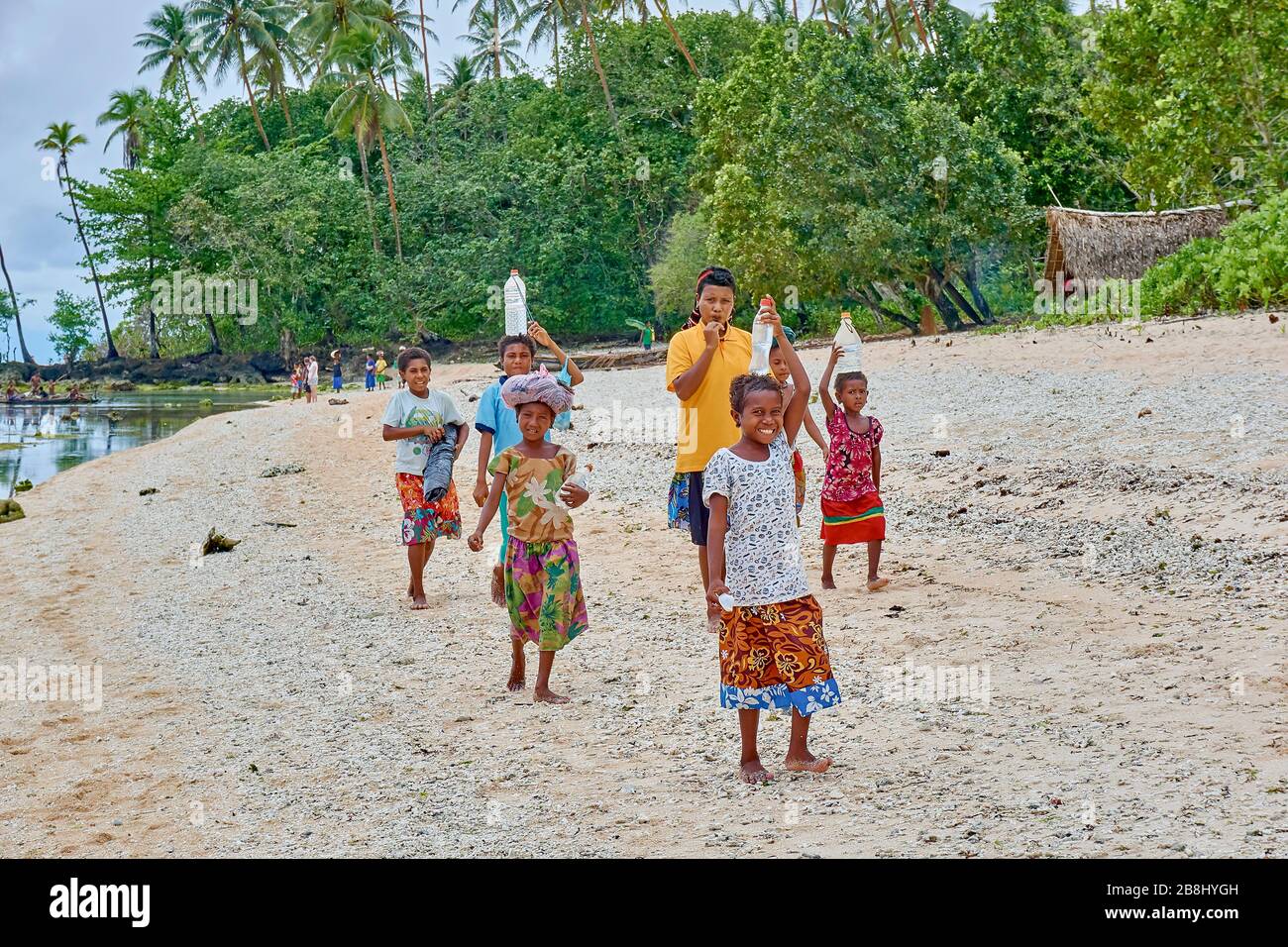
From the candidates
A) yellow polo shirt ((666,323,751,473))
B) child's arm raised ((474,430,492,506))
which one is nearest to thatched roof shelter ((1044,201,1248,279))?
yellow polo shirt ((666,323,751,473))

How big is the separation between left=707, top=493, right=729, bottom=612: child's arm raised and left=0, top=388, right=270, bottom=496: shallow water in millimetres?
17578

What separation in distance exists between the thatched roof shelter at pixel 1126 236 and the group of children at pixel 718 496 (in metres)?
15.7

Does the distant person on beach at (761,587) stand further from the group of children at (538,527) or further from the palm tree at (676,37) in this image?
the palm tree at (676,37)

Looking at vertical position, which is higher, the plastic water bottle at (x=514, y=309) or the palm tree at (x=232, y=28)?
the palm tree at (x=232, y=28)

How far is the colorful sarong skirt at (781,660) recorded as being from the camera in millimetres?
4480

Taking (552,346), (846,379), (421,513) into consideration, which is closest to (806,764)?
(552,346)

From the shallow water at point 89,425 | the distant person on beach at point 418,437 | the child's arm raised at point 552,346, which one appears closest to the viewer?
the child's arm raised at point 552,346

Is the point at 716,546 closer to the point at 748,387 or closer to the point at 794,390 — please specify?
the point at 748,387

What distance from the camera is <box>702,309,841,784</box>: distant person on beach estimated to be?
14.7 feet

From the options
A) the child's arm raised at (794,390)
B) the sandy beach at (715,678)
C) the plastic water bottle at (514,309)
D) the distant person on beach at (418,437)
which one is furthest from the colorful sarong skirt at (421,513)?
the child's arm raised at (794,390)

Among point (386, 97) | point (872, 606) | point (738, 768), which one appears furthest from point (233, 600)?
point (386, 97)

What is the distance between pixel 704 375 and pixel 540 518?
1077 mm

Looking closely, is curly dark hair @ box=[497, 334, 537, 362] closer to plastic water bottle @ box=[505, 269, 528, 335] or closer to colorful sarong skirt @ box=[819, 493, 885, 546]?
plastic water bottle @ box=[505, 269, 528, 335]

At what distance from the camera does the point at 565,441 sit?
16.9 m
